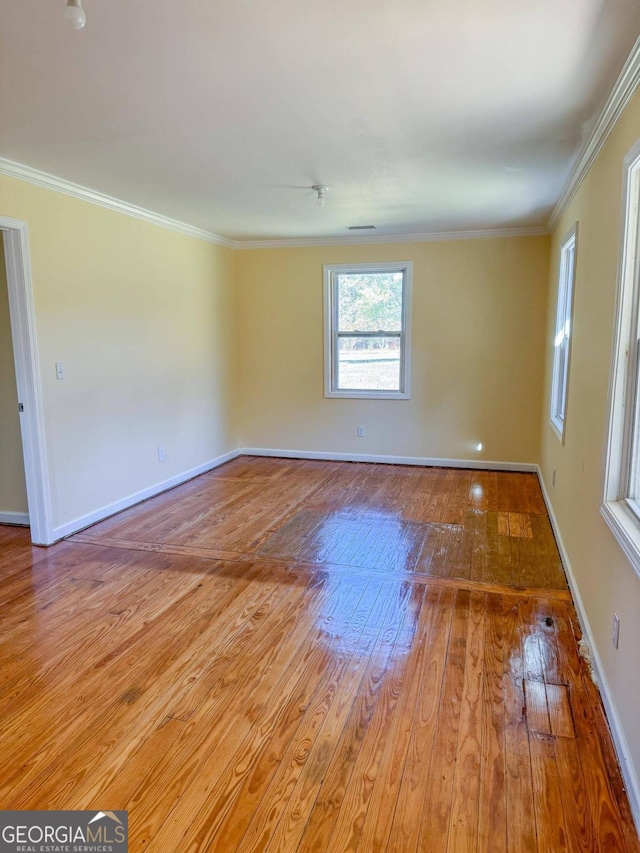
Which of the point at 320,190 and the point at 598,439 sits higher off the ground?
the point at 320,190

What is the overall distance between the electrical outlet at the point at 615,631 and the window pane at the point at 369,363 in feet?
13.3

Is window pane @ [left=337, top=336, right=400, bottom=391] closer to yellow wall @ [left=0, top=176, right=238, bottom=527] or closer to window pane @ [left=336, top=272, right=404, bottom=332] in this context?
window pane @ [left=336, top=272, right=404, bottom=332]

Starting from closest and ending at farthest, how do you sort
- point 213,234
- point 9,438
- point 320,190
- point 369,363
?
point 320,190 < point 9,438 < point 213,234 < point 369,363

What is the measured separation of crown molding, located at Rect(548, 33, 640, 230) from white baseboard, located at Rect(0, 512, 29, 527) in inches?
177

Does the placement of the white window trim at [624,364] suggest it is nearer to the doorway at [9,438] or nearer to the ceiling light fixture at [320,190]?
the ceiling light fixture at [320,190]

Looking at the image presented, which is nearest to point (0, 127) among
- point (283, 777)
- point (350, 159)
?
point (350, 159)

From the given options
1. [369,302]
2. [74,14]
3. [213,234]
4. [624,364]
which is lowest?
[624,364]

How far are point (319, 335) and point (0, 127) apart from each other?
3.74 metres

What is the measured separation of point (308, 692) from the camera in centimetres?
212

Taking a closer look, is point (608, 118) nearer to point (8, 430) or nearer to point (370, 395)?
point (370, 395)

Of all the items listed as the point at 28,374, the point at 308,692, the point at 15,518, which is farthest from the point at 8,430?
the point at 308,692

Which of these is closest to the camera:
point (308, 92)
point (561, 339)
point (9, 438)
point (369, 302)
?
point (308, 92)

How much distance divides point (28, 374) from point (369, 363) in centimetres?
352

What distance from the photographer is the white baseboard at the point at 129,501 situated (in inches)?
150
